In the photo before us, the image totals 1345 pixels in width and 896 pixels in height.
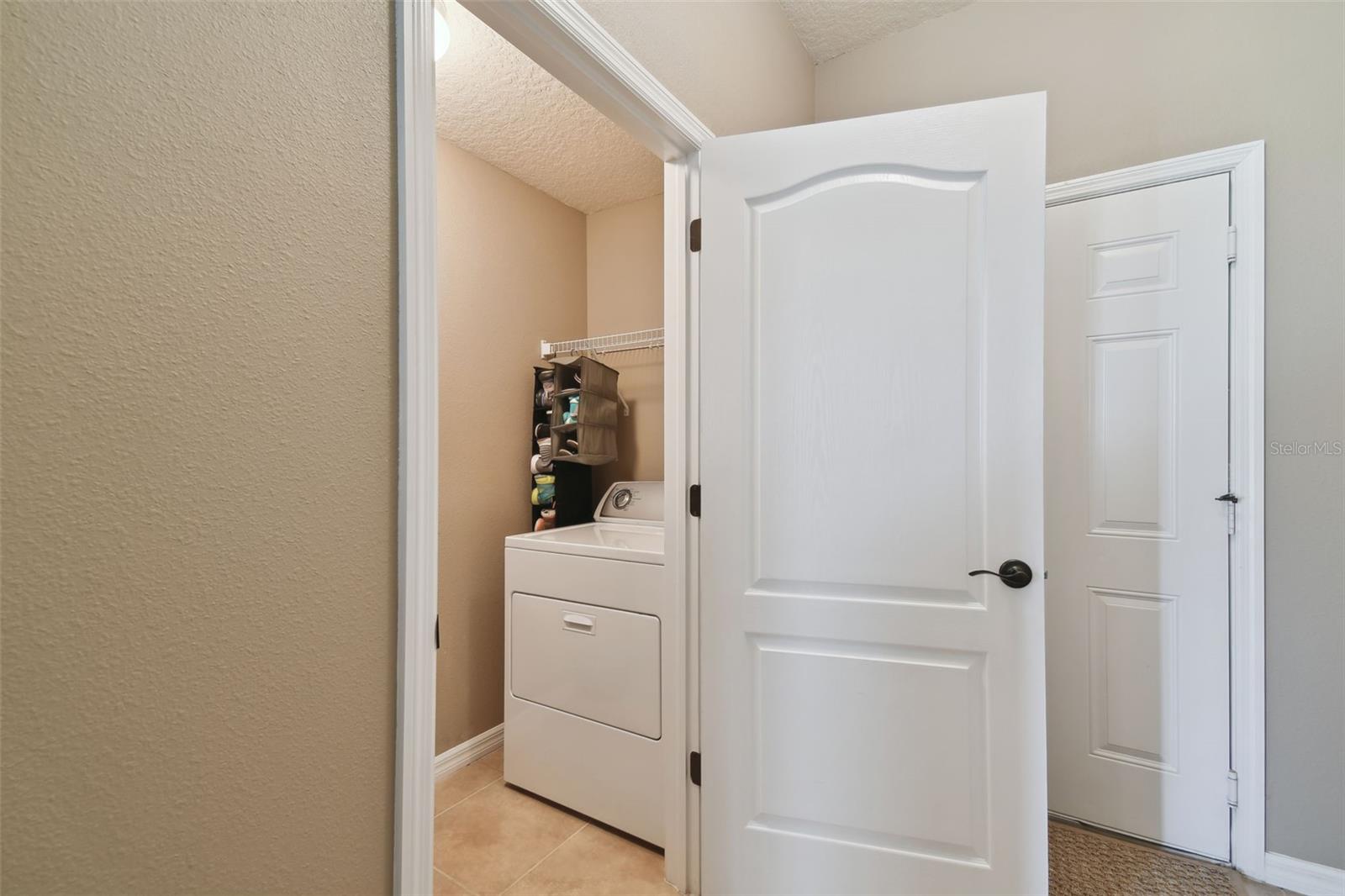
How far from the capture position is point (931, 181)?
1358 mm

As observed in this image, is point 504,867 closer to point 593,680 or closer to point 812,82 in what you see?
point 593,680

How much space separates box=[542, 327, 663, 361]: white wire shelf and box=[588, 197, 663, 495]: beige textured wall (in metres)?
0.11

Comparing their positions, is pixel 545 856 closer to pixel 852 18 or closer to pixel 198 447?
pixel 198 447

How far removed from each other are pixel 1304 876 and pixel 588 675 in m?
2.03

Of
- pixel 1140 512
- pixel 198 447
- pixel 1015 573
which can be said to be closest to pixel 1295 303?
pixel 1140 512

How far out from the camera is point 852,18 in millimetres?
2094

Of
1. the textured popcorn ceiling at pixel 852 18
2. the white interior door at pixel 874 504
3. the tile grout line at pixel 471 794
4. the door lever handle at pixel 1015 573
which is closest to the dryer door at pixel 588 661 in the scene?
the white interior door at pixel 874 504

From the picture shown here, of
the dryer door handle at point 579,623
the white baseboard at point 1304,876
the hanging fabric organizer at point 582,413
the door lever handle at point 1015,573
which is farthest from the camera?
the hanging fabric organizer at point 582,413

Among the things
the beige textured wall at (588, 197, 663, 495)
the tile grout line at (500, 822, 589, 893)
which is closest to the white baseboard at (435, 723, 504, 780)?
the tile grout line at (500, 822, 589, 893)

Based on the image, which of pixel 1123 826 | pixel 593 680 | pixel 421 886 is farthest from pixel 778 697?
pixel 1123 826

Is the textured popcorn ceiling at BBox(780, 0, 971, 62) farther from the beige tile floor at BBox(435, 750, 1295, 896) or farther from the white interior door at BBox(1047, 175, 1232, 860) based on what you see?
the beige tile floor at BBox(435, 750, 1295, 896)

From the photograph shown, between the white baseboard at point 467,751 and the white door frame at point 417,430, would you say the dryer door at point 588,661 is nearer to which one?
the white baseboard at point 467,751

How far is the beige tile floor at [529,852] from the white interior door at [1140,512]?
140 cm

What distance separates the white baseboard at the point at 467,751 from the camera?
7.31 ft
